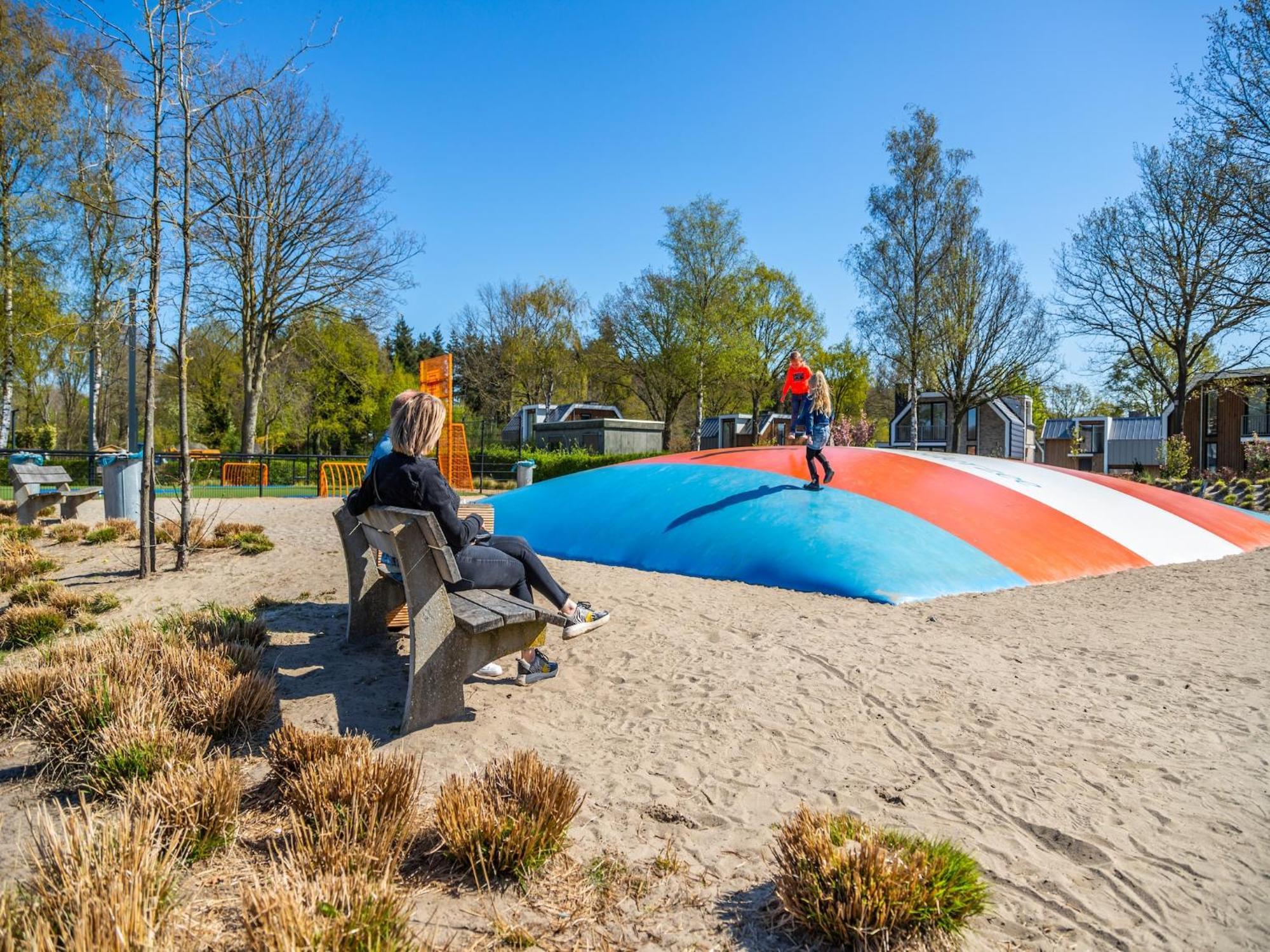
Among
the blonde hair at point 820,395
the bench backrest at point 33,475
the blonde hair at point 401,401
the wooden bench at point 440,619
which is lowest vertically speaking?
the wooden bench at point 440,619

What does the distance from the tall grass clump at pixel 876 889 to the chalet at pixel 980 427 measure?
140 ft

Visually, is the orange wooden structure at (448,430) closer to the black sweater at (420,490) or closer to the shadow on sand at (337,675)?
the shadow on sand at (337,675)

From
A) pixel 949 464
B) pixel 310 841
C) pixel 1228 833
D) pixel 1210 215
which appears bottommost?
pixel 1228 833

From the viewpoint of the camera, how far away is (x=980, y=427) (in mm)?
44812

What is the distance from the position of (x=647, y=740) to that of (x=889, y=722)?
127cm

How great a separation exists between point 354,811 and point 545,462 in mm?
26493

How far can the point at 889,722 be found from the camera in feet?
12.7

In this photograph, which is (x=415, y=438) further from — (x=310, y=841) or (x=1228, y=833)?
(x=1228, y=833)

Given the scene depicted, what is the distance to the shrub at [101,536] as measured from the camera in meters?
9.50

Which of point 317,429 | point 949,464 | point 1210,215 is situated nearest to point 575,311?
point 317,429

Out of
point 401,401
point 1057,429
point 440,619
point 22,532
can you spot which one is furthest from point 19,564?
point 1057,429

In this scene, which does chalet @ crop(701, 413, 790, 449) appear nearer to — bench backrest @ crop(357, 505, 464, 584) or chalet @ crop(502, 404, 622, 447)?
chalet @ crop(502, 404, 622, 447)

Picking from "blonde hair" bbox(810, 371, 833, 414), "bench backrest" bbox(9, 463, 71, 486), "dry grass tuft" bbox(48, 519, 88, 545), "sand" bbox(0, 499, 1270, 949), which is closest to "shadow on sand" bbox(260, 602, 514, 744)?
"sand" bbox(0, 499, 1270, 949)

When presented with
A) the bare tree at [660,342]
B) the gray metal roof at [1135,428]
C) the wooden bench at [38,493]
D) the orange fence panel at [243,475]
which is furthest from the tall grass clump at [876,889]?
the gray metal roof at [1135,428]
